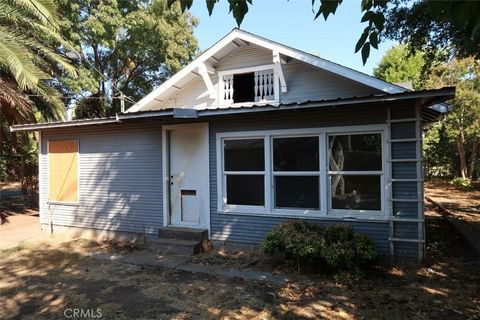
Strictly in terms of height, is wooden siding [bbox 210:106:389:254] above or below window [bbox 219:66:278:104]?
below

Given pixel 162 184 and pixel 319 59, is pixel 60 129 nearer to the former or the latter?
pixel 162 184

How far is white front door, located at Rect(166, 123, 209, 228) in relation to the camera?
323 inches

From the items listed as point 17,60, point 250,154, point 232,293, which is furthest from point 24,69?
point 232,293

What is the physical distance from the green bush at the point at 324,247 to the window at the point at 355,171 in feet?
2.38

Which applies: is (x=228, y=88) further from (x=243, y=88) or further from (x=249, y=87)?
(x=249, y=87)

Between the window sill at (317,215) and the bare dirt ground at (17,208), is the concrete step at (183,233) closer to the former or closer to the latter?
the window sill at (317,215)

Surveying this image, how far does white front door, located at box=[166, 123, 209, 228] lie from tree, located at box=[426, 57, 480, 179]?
1651cm

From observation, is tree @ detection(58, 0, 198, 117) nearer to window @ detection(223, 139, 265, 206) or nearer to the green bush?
window @ detection(223, 139, 265, 206)

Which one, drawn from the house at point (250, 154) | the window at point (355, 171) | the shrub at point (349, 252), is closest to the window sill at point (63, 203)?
the house at point (250, 154)

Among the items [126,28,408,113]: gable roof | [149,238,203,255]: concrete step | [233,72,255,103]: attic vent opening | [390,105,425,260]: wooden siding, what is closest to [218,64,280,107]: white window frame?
[233,72,255,103]: attic vent opening

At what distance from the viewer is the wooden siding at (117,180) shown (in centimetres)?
872

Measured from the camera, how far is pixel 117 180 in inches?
360

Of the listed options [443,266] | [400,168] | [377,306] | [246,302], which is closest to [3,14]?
[246,302]

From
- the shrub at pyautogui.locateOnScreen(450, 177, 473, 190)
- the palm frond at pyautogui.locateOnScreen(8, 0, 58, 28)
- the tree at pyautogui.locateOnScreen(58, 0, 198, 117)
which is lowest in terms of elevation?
the shrub at pyautogui.locateOnScreen(450, 177, 473, 190)
